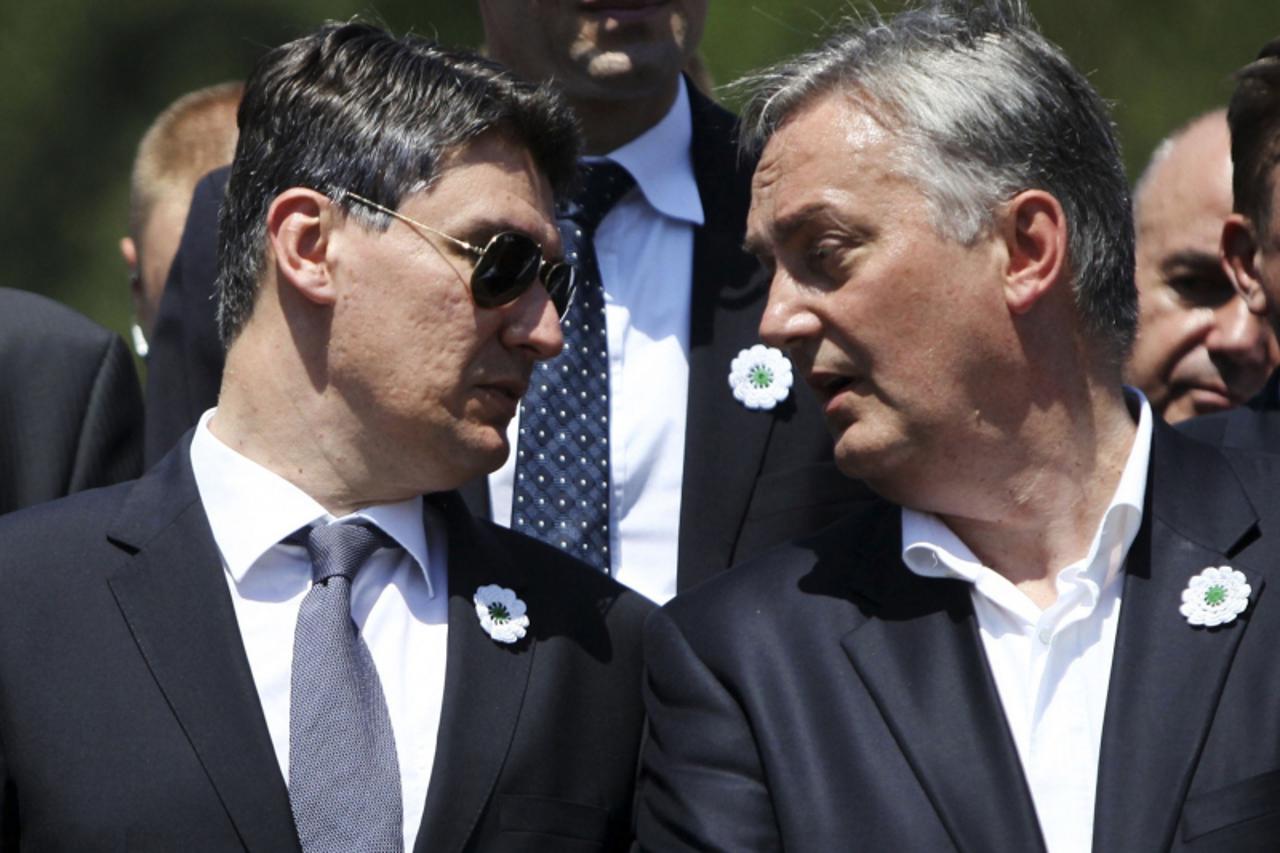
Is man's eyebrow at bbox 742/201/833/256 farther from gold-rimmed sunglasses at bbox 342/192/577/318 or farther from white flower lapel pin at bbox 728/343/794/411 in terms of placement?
white flower lapel pin at bbox 728/343/794/411

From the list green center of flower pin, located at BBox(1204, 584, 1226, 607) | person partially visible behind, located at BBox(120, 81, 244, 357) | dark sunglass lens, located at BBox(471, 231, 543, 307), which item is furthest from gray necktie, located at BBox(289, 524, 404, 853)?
A: person partially visible behind, located at BBox(120, 81, 244, 357)

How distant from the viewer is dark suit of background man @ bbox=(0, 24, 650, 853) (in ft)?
11.1

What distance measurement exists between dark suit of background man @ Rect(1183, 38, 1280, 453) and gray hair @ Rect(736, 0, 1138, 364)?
506 millimetres

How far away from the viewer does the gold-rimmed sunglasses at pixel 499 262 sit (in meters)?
3.71

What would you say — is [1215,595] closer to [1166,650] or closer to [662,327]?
[1166,650]

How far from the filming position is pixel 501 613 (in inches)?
143

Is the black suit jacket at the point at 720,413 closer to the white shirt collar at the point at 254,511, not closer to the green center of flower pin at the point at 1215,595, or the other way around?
the white shirt collar at the point at 254,511

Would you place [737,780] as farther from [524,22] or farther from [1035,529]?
[524,22]

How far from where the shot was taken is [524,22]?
4.59m

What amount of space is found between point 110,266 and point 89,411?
4.49 m

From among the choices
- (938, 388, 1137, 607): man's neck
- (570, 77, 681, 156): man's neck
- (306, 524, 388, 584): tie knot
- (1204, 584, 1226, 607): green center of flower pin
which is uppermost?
(570, 77, 681, 156): man's neck

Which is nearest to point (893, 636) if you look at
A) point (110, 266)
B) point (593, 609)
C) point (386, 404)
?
point (593, 609)

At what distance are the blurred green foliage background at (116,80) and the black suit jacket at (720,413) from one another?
3.94 meters

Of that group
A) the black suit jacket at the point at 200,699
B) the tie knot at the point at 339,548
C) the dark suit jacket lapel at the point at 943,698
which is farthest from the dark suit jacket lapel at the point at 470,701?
the dark suit jacket lapel at the point at 943,698
